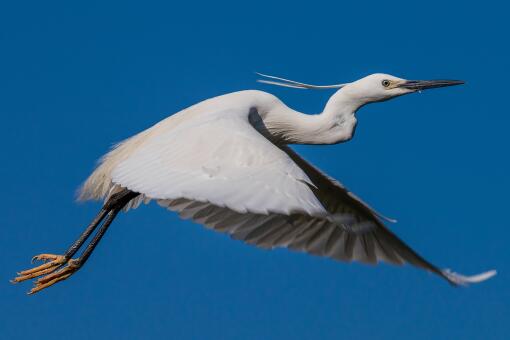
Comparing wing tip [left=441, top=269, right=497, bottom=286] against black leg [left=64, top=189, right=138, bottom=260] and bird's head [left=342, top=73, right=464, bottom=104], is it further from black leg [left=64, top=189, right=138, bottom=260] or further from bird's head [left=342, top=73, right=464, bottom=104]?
black leg [left=64, top=189, right=138, bottom=260]

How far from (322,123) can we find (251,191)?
2934mm

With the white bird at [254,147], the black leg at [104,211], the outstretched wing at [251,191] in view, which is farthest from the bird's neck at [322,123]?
the black leg at [104,211]

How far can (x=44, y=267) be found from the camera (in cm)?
1004

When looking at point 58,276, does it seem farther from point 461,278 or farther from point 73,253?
point 461,278

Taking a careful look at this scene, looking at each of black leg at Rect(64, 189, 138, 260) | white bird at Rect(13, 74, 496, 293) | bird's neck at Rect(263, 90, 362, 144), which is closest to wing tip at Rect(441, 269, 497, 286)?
white bird at Rect(13, 74, 496, 293)

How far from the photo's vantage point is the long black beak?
10371mm

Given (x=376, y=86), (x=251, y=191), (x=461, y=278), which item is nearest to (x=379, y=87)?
(x=376, y=86)

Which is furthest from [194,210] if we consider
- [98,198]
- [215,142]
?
[215,142]

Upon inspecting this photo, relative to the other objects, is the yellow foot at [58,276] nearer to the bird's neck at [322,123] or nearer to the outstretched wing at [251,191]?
the outstretched wing at [251,191]

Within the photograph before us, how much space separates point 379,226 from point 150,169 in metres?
2.96

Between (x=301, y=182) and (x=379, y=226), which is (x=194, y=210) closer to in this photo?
(x=379, y=226)

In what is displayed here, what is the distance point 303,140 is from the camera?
402 inches

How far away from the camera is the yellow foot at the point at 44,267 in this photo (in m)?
9.95

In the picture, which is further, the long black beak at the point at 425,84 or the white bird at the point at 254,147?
the long black beak at the point at 425,84
